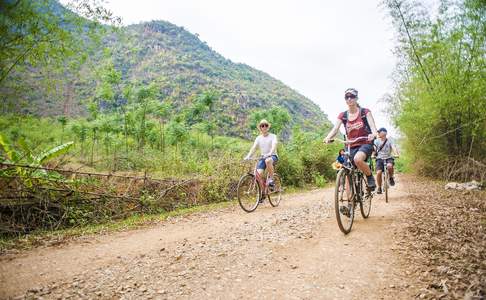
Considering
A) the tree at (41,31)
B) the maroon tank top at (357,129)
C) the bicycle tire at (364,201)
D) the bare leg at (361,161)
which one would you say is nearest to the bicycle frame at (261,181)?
the bicycle tire at (364,201)

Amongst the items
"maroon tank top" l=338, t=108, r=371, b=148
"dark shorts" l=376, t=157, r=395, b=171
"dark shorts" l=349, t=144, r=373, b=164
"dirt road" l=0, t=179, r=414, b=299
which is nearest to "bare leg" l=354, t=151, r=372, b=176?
"dark shorts" l=349, t=144, r=373, b=164

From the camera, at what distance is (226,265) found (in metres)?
4.37

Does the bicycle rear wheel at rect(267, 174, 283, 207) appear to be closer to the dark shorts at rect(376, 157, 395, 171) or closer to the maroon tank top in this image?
the dark shorts at rect(376, 157, 395, 171)

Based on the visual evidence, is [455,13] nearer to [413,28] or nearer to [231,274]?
[413,28]

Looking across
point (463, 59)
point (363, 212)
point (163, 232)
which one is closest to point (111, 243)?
point (163, 232)

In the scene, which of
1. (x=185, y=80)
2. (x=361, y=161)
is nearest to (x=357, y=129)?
(x=361, y=161)

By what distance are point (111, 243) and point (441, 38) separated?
13.9 m

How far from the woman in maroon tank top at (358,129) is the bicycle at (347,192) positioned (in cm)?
15

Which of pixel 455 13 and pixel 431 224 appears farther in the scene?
pixel 455 13

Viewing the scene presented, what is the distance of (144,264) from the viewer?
466 centimetres

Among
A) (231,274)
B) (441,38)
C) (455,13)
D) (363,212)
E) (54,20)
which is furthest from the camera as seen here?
(441,38)

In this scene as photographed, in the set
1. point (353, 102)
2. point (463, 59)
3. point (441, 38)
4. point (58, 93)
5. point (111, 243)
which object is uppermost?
point (441, 38)

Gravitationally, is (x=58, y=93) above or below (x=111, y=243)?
above

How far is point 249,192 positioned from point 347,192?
3242 millimetres
